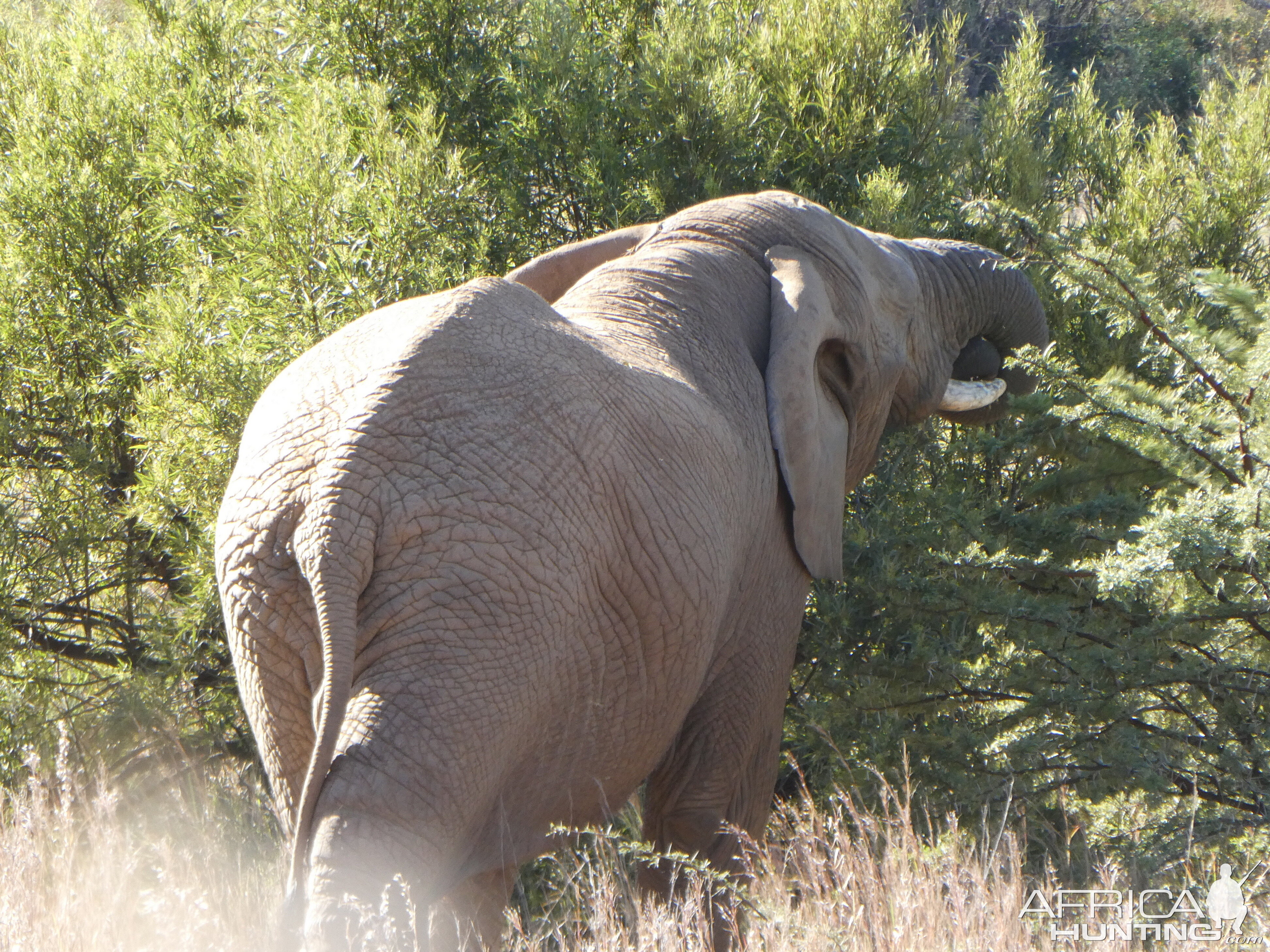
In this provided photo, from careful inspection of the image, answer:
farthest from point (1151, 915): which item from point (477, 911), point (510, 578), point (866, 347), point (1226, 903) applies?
point (866, 347)

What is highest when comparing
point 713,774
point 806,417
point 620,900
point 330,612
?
point 806,417

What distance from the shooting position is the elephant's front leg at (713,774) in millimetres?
3961

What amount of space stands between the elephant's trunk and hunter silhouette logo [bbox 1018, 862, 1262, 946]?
2.36 meters

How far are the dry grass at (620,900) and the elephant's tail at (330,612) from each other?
0.79 ft

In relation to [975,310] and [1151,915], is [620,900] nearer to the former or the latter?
[1151,915]

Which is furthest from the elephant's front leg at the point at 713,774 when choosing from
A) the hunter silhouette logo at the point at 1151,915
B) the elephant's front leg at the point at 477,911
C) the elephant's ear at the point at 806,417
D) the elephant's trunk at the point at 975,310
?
the elephant's trunk at the point at 975,310

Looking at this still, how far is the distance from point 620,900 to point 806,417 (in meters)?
1.68

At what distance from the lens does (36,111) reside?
250 inches

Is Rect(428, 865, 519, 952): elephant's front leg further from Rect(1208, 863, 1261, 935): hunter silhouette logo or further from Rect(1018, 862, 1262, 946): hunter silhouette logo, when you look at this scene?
Rect(1208, 863, 1261, 935): hunter silhouette logo

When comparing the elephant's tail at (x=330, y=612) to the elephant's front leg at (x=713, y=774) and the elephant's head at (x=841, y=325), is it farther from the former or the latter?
the elephant's head at (x=841, y=325)

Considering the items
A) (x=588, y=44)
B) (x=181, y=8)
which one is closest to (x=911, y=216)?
(x=588, y=44)

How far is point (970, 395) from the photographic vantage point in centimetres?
556

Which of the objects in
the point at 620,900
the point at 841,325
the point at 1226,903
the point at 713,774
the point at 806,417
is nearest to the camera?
the point at 1226,903

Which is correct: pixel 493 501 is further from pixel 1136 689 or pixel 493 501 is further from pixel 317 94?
pixel 317 94
